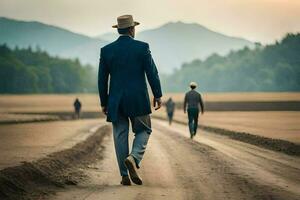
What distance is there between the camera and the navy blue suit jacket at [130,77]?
9508 mm

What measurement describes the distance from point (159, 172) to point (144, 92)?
8.13 feet

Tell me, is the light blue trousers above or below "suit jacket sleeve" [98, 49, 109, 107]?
below

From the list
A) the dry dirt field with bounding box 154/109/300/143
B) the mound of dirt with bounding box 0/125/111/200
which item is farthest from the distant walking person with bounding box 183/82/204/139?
the mound of dirt with bounding box 0/125/111/200

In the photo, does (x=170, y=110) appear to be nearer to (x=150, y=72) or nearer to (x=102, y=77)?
(x=102, y=77)

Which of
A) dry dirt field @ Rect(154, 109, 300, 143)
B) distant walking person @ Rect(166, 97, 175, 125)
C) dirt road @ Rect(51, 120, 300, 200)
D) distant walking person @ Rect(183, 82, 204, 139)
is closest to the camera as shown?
dirt road @ Rect(51, 120, 300, 200)

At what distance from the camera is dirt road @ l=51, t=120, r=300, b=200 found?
8398 mm

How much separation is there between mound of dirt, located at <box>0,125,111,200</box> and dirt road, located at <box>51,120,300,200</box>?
1.04 feet

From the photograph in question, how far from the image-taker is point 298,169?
12453 mm

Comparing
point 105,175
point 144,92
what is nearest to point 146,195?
point 144,92

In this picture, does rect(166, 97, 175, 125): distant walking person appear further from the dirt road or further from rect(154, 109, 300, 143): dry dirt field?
the dirt road

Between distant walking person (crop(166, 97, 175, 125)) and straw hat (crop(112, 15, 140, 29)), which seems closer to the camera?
straw hat (crop(112, 15, 140, 29))

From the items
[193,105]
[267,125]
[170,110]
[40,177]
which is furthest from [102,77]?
[170,110]

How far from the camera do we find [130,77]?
31.3 ft

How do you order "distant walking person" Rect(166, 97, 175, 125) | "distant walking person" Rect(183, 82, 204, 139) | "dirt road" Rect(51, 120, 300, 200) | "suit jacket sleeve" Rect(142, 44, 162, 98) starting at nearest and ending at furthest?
"dirt road" Rect(51, 120, 300, 200) < "suit jacket sleeve" Rect(142, 44, 162, 98) < "distant walking person" Rect(183, 82, 204, 139) < "distant walking person" Rect(166, 97, 175, 125)
